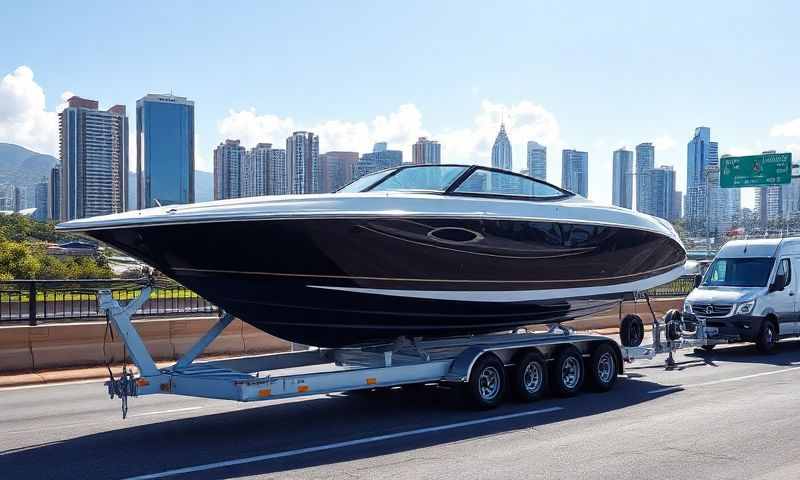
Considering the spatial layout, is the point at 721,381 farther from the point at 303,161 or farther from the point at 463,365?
the point at 303,161

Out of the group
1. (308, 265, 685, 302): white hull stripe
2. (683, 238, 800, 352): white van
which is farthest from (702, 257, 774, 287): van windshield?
(308, 265, 685, 302): white hull stripe

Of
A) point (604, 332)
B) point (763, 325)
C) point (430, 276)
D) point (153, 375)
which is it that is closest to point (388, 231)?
point (430, 276)

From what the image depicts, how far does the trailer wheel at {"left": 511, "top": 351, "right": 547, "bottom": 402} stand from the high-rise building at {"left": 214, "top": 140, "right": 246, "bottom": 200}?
45281 millimetres

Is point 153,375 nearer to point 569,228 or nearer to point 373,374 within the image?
point 373,374

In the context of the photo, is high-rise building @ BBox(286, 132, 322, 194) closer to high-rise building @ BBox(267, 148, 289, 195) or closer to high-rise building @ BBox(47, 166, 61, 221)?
high-rise building @ BBox(267, 148, 289, 195)

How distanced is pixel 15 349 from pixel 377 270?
7.42 m

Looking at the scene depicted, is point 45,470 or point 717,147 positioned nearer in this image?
point 45,470

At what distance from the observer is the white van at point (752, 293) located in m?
16.0

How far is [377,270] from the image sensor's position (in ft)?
31.2

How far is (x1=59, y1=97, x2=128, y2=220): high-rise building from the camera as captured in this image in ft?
218

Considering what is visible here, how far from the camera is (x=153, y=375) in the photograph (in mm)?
8578

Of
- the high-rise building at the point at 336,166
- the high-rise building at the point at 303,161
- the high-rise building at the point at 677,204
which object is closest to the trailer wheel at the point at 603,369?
the high-rise building at the point at 336,166

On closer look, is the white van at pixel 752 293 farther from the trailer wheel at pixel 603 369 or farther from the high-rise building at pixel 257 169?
the high-rise building at pixel 257 169

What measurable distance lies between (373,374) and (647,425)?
3.15 meters
